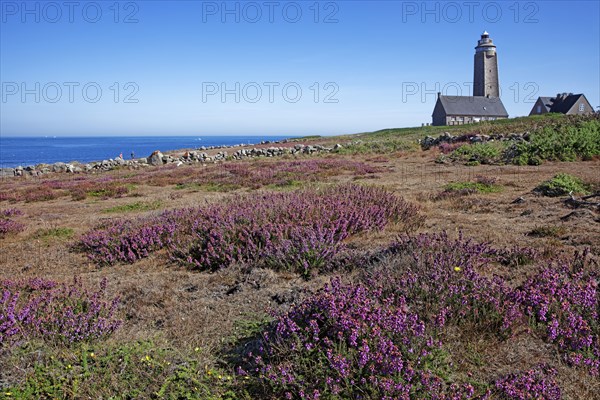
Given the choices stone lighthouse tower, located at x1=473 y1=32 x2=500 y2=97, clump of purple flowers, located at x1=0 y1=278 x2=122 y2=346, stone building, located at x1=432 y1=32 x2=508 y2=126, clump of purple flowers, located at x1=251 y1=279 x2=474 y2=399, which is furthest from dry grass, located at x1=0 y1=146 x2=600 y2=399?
stone lighthouse tower, located at x1=473 y1=32 x2=500 y2=97

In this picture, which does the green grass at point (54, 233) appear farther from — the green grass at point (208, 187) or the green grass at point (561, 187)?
the green grass at point (561, 187)

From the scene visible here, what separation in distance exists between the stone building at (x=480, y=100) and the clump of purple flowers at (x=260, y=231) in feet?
239

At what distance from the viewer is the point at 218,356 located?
3.41m

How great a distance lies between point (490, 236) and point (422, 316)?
3517 millimetres

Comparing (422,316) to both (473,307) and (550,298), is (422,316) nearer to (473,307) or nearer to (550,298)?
(473,307)

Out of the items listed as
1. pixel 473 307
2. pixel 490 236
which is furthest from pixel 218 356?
pixel 490 236

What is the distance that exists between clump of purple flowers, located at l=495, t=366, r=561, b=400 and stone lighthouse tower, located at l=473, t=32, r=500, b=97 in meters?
91.9

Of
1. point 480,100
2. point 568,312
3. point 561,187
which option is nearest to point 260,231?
point 568,312

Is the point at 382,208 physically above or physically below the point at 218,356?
above

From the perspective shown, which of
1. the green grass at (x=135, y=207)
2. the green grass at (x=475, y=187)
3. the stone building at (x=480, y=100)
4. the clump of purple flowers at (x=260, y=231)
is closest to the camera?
the clump of purple flowers at (x=260, y=231)

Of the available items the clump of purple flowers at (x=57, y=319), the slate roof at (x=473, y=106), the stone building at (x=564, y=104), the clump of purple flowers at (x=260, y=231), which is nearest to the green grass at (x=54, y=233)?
the clump of purple flowers at (x=260, y=231)

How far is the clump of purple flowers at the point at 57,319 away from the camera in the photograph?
3.58 meters

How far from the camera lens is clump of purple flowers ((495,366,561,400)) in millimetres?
2533

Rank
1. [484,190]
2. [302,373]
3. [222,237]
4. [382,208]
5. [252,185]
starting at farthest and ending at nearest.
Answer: [252,185] < [484,190] < [382,208] < [222,237] < [302,373]
